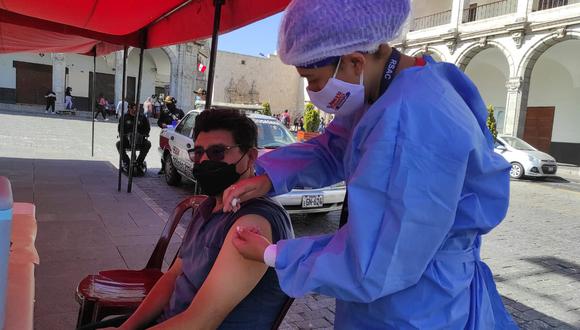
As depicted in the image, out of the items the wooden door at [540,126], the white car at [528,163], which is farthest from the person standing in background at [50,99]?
the wooden door at [540,126]

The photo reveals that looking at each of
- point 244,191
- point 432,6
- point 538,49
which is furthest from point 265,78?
point 244,191

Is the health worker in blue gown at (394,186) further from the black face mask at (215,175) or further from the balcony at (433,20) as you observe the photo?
the balcony at (433,20)

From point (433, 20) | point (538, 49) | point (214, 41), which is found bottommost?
point (214, 41)

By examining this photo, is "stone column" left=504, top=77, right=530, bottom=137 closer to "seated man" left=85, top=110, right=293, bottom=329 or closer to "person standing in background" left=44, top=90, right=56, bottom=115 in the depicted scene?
"seated man" left=85, top=110, right=293, bottom=329

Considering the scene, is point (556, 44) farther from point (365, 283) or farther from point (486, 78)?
point (365, 283)

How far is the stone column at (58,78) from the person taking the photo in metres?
26.2

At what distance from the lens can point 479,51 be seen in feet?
68.8

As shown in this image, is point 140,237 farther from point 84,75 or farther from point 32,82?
point 84,75

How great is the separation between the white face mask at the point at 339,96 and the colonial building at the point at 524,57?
17.4 metres

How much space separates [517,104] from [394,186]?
20226 millimetres

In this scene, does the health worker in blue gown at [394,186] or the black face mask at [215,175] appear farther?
the black face mask at [215,175]

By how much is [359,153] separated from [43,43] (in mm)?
8521

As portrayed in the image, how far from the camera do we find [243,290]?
1.48 meters

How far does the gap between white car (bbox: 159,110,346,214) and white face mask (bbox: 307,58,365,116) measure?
3172mm
